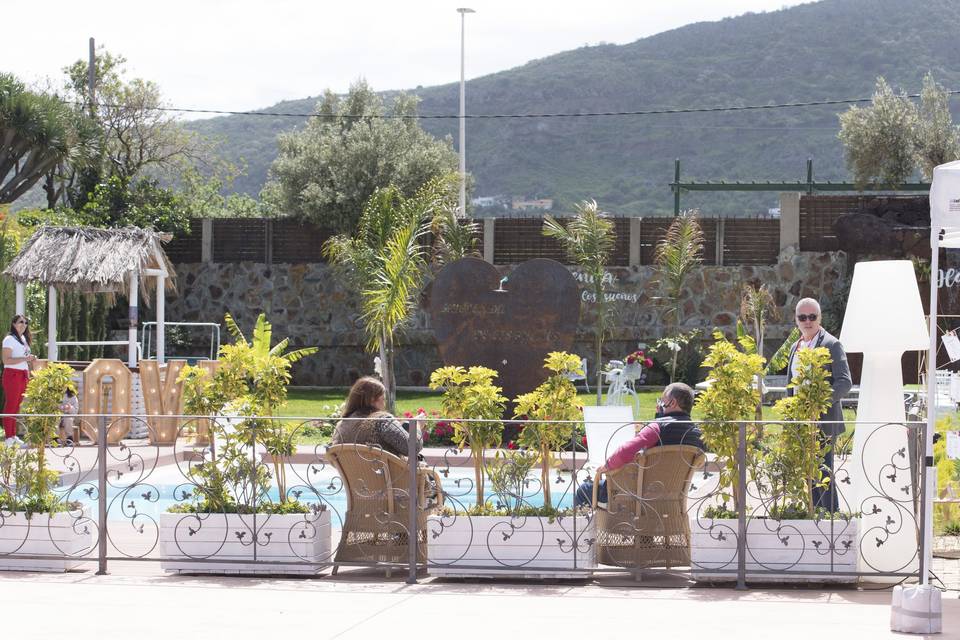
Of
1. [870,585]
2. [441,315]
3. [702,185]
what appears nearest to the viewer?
[870,585]

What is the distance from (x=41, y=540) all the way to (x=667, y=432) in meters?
4.05

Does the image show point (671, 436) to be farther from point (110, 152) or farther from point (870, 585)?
point (110, 152)

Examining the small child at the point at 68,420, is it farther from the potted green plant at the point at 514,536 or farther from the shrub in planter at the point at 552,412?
the shrub in planter at the point at 552,412

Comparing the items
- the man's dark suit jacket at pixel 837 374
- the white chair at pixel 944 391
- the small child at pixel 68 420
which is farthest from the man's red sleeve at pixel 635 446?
the small child at pixel 68 420

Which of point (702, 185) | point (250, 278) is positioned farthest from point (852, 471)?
point (702, 185)

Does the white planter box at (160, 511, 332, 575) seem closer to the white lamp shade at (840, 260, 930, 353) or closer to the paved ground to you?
the paved ground

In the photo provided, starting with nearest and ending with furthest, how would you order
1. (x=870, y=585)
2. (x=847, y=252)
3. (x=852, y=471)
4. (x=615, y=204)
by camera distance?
1. (x=870, y=585)
2. (x=852, y=471)
3. (x=847, y=252)
4. (x=615, y=204)

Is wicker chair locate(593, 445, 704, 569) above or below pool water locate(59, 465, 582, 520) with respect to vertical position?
above

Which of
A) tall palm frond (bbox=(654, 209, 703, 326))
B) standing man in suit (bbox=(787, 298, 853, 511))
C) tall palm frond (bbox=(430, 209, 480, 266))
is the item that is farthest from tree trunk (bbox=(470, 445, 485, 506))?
tall palm frond (bbox=(654, 209, 703, 326))

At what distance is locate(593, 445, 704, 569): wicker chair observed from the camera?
6938 mm

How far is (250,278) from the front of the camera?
83.9 ft

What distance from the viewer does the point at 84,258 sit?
1596 centimetres

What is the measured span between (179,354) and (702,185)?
13.4 meters

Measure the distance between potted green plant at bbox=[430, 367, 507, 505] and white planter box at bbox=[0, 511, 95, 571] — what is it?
2516 mm
